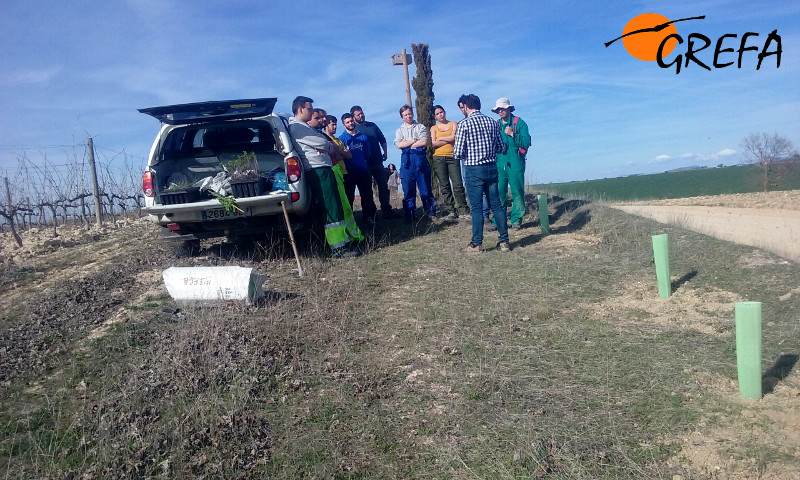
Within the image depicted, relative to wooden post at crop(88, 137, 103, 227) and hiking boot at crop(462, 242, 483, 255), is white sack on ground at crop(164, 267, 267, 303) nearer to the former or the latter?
hiking boot at crop(462, 242, 483, 255)

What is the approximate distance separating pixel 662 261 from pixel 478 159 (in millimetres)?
2602

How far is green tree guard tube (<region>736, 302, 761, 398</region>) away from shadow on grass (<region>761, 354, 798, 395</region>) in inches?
6.8

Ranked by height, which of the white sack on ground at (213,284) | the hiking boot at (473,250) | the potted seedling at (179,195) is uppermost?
the potted seedling at (179,195)

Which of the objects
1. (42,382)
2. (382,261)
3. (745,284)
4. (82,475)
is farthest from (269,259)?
(745,284)

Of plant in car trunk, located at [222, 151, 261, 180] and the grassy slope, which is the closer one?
the grassy slope

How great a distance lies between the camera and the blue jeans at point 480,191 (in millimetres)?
7312

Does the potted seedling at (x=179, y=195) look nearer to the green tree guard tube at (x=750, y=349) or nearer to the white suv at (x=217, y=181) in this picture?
the white suv at (x=217, y=181)

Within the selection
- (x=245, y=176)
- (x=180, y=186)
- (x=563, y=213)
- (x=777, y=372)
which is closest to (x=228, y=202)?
(x=245, y=176)

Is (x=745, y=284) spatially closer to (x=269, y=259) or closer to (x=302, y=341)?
(x=302, y=341)

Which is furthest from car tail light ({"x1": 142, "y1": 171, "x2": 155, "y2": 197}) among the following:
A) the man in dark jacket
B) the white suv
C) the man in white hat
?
the man in white hat

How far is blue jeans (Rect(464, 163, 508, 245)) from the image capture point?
7312 mm

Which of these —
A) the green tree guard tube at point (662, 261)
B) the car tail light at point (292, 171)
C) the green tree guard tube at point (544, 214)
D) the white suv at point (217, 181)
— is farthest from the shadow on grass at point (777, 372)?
the car tail light at point (292, 171)

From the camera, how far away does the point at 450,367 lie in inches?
165

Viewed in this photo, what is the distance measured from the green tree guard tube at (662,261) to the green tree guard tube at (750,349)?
1857mm
